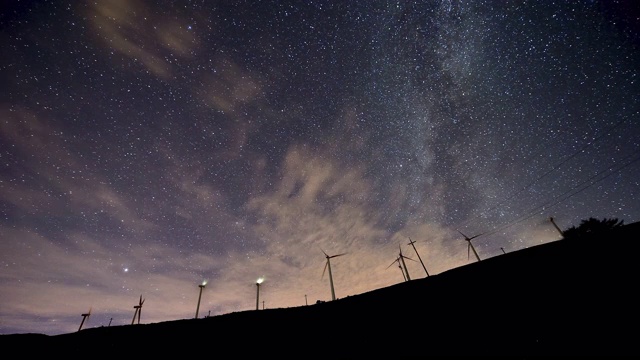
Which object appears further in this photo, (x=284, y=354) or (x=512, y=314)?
(x=284, y=354)

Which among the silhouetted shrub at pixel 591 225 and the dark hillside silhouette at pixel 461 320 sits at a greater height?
the silhouetted shrub at pixel 591 225

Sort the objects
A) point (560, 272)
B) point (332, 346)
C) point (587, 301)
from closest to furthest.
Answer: point (587, 301) < point (560, 272) < point (332, 346)

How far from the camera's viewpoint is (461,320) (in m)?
3.56

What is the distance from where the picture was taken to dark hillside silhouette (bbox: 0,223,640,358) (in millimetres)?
3004

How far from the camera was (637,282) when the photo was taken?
2.93m

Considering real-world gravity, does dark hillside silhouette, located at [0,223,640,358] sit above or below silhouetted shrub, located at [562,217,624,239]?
below

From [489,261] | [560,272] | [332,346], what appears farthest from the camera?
[332,346]

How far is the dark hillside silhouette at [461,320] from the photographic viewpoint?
3004 millimetres

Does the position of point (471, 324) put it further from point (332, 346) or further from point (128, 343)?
point (128, 343)

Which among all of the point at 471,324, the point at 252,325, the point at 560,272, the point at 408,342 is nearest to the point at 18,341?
the point at 252,325

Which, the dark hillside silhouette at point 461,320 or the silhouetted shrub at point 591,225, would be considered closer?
the dark hillside silhouette at point 461,320

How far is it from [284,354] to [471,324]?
303cm

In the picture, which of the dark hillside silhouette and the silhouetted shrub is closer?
the dark hillside silhouette

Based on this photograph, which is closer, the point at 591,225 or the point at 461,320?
the point at 461,320
